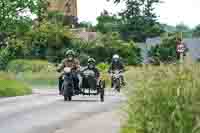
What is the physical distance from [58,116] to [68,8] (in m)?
85.1

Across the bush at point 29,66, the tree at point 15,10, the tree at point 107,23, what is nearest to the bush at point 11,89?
the tree at point 15,10

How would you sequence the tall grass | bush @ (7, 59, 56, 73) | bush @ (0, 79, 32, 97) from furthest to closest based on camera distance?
bush @ (7, 59, 56, 73)
bush @ (0, 79, 32, 97)
the tall grass

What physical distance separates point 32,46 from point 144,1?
40.9 metres

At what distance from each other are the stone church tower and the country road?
68929 millimetres

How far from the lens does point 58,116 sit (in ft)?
63.1

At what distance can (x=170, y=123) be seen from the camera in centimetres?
Result: 939

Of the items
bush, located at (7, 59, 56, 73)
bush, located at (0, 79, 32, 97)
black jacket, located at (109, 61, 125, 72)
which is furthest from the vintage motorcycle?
bush, located at (7, 59, 56, 73)

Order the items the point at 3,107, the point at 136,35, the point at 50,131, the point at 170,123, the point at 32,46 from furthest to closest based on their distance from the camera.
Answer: the point at 136,35
the point at 32,46
the point at 3,107
the point at 50,131
the point at 170,123

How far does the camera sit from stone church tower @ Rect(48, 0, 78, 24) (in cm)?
9519

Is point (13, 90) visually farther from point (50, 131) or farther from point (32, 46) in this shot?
point (32, 46)

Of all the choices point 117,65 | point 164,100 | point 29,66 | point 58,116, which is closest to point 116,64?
point 117,65

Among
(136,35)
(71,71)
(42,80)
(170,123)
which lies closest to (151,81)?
(170,123)

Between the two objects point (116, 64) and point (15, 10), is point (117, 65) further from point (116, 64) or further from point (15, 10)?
point (15, 10)

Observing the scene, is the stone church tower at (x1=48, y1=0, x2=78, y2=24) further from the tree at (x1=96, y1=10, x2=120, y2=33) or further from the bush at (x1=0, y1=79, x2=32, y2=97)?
the bush at (x1=0, y1=79, x2=32, y2=97)
